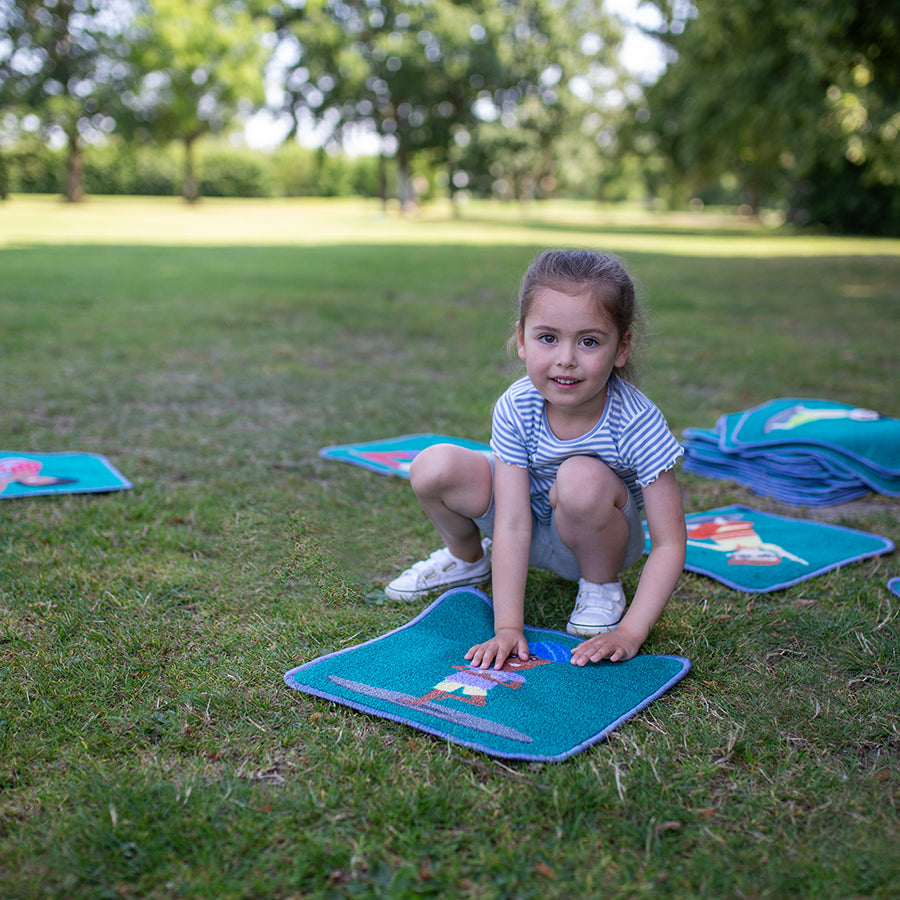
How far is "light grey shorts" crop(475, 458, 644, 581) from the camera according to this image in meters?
2.52

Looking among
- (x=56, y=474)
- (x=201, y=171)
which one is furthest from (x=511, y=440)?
(x=201, y=171)

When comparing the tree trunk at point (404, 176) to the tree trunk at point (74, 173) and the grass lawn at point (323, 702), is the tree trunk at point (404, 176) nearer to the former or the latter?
the tree trunk at point (74, 173)

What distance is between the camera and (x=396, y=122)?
116ft

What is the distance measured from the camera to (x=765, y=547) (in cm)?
305

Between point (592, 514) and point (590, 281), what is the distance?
0.61 m

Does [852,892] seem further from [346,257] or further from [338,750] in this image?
[346,257]

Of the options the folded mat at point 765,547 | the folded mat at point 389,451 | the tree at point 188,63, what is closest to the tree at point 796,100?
the folded mat at point 389,451

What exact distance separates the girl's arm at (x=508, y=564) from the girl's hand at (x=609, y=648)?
0.45 ft

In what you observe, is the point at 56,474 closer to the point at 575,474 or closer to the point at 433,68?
the point at 575,474

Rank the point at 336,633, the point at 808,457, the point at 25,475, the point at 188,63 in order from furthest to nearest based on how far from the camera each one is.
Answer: the point at 188,63
the point at 808,457
the point at 25,475
the point at 336,633

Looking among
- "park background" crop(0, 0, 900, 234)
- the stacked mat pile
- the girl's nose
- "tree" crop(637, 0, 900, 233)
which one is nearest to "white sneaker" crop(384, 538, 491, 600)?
the girl's nose

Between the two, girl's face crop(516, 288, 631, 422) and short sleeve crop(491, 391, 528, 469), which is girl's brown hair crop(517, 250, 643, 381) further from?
short sleeve crop(491, 391, 528, 469)

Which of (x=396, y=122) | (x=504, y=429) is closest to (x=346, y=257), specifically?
(x=504, y=429)

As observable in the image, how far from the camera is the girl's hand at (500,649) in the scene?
2.15 metres
